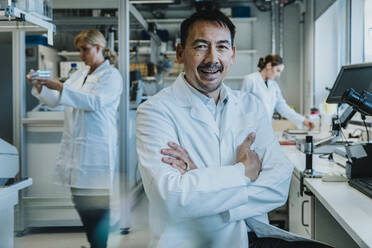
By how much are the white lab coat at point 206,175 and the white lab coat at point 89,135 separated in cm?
113

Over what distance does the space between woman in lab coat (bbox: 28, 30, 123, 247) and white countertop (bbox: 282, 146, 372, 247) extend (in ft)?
4.06

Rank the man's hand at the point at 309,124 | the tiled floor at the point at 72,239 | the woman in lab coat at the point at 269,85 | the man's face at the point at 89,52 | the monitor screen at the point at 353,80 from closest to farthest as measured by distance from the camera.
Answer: the monitor screen at the point at 353,80
the man's face at the point at 89,52
the tiled floor at the point at 72,239
the man's hand at the point at 309,124
the woman in lab coat at the point at 269,85

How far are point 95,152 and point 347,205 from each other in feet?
5.46

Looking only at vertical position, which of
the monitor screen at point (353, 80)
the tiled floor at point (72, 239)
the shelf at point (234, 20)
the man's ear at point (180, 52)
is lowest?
the tiled floor at point (72, 239)

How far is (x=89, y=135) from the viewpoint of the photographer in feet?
8.22

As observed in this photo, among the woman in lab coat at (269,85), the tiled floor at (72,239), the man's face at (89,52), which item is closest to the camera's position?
the man's face at (89,52)

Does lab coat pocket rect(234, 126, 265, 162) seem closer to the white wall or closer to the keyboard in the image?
the keyboard

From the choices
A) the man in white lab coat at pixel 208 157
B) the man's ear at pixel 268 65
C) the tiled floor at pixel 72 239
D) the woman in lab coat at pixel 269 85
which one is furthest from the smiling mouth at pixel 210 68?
the man's ear at pixel 268 65

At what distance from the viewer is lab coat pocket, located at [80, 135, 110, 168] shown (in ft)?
8.20

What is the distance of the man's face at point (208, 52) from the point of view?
141cm

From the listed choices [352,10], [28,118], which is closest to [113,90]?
[28,118]

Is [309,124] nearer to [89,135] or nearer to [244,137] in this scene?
[89,135]

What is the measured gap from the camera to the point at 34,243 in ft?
9.46

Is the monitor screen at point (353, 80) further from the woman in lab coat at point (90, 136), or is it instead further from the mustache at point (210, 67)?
the woman in lab coat at point (90, 136)
